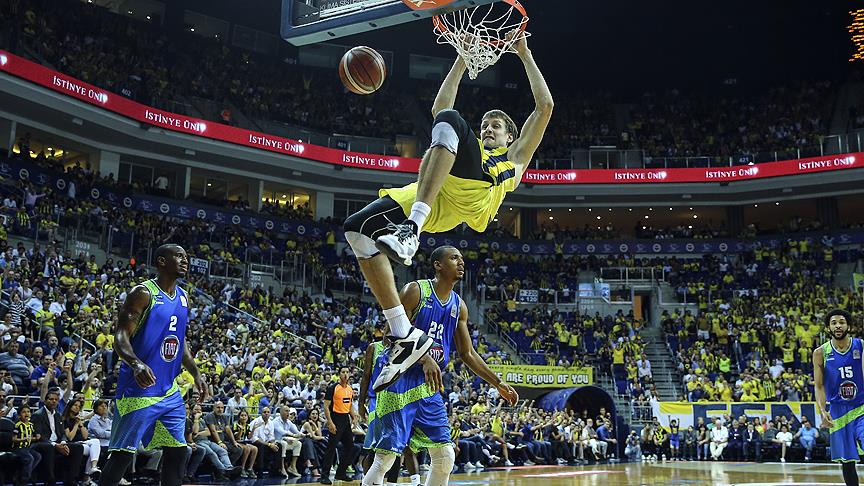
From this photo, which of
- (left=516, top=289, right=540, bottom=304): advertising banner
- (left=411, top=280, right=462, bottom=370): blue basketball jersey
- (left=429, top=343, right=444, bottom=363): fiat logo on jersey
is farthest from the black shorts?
(left=516, top=289, right=540, bottom=304): advertising banner

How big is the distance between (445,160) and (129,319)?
8.77 feet

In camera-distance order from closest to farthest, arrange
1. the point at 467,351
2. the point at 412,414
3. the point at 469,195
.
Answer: the point at 469,195
the point at 412,414
the point at 467,351

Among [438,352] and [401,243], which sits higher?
[401,243]

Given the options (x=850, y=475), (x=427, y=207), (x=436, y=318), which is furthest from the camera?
(x=850, y=475)

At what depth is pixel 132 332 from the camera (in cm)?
553

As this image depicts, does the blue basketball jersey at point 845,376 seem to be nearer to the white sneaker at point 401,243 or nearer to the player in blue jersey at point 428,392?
the player in blue jersey at point 428,392

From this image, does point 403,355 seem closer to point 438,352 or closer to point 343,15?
point 438,352

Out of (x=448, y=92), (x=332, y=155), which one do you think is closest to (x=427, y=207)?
(x=448, y=92)

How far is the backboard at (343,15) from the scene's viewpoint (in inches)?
309

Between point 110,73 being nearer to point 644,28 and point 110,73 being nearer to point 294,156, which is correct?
point 294,156

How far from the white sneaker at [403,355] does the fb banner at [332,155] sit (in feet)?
67.4

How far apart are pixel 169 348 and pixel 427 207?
253cm

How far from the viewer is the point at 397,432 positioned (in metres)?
5.35

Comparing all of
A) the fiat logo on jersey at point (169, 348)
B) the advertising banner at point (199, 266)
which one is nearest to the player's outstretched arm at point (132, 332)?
the fiat logo on jersey at point (169, 348)
